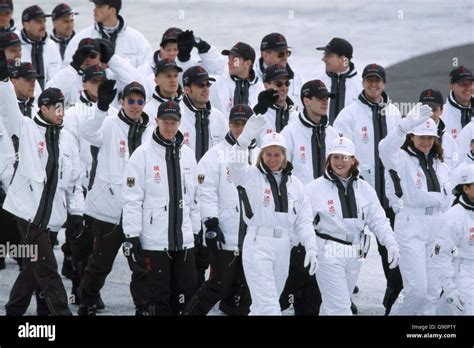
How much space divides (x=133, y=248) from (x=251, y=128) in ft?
5.42

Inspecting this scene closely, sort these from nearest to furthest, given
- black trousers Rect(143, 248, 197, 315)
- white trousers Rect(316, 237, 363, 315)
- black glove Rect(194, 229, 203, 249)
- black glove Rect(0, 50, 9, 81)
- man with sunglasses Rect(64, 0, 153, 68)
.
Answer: black glove Rect(0, 50, 9, 81) → white trousers Rect(316, 237, 363, 315) → black trousers Rect(143, 248, 197, 315) → black glove Rect(194, 229, 203, 249) → man with sunglasses Rect(64, 0, 153, 68)

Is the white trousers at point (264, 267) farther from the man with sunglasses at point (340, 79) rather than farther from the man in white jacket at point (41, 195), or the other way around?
the man with sunglasses at point (340, 79)

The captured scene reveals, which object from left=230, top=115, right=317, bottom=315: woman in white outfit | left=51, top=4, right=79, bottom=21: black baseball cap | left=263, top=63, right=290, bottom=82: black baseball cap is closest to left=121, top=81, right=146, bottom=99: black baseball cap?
left=230, top=115, right=317, bottom=315: woman in white outfit

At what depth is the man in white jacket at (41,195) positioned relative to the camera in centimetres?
1395

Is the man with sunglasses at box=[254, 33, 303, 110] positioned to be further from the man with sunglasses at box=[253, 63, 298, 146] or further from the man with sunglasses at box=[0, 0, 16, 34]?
the man with sunglasses at box=[0, 0, 16, 34]

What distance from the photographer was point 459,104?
17.0 metres

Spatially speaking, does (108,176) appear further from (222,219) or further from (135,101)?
(222,219)

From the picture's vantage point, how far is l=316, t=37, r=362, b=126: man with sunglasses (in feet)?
54.6

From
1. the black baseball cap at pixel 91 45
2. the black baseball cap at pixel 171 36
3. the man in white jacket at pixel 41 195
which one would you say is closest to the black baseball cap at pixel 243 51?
the black baseball cap at pixel 171 36

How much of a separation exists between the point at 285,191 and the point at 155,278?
148 cm

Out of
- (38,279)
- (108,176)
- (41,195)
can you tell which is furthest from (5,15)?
(38,279)

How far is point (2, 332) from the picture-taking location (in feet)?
41.2

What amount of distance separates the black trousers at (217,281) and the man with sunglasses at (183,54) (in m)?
2.60

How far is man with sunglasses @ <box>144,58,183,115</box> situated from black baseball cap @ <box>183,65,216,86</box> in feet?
0.43
